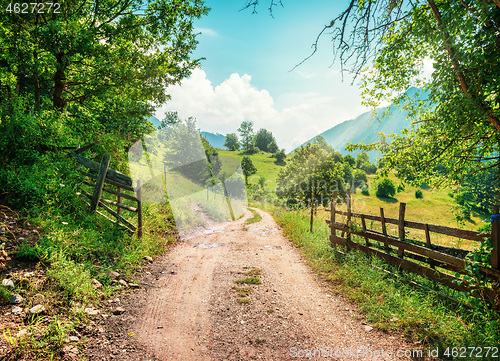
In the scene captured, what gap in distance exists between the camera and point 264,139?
4963 inches

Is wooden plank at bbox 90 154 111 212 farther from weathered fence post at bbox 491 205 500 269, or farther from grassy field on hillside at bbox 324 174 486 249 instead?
grassy field on hillside at bbox 324 174 486 249

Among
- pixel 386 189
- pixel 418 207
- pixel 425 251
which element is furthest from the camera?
pixel 386 189

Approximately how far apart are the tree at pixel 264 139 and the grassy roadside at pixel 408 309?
118 meters

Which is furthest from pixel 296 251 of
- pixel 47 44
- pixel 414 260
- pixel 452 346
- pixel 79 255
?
pixel 47 44

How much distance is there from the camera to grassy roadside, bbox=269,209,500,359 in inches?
139

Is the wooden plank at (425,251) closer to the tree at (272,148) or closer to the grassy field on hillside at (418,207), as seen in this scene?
the grassy field on hillside at (418,207)

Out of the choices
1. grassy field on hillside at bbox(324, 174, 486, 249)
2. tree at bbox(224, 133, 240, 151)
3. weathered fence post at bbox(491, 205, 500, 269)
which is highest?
tree at bbox(224, 133, 240, 151)

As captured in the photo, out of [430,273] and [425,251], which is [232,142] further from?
[430,273]

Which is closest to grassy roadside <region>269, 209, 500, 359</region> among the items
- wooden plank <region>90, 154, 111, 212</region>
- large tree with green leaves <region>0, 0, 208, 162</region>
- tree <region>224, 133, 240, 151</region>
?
wooden plank <region>90, 154, 111, 212</region>

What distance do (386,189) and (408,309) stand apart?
7427cm

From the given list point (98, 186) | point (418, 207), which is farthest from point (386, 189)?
point (98, 186)

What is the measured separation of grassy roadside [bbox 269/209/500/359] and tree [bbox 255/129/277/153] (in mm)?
118171

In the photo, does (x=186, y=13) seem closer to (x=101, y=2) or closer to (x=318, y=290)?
(x=101, y=2)

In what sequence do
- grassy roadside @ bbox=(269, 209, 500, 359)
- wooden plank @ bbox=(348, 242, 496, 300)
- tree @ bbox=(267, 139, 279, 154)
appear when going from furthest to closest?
tree @ bbox=(267, 139, 279, 154) < wooden plank @ bbox=(348, 242, 496, 300) < grassy roadside @ bbox=(269, 209, 500, 359)
